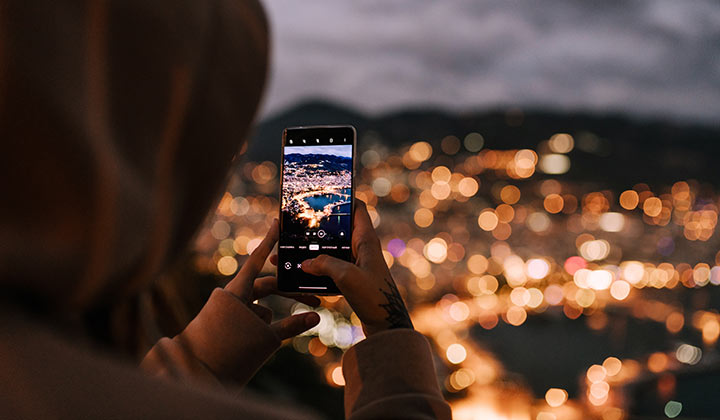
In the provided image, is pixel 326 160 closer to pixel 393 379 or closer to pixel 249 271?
pixel 249 271

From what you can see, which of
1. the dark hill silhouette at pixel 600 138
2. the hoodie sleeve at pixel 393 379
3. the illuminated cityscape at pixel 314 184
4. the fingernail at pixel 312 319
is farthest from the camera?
the dark hill silhouette at pixel 600 138

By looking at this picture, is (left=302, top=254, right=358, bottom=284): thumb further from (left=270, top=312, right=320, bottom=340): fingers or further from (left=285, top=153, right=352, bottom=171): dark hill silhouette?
(left=285, top=153, right=352, bottom=171): dark hill silhouette

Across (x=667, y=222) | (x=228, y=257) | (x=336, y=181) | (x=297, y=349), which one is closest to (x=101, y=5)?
(x=336, y=181)

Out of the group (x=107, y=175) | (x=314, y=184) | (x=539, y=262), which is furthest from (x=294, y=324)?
(x=539, y=262)

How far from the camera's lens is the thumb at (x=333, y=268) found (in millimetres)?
501

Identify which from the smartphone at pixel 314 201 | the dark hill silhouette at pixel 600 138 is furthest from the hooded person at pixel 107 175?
the dark hill silhouette at pixel 600 138

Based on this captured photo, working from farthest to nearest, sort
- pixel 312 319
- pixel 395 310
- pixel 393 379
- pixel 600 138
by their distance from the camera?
pixel 600 138 → pixel 312 319 → pixel 395 310 → pixel 393 379

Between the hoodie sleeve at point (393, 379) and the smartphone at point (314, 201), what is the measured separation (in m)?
0.22

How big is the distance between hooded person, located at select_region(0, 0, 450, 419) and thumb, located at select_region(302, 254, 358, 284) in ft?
0.57

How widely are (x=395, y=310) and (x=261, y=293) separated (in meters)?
0.23

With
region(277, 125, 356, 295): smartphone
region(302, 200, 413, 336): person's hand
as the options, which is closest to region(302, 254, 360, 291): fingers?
region(302, 200, 413, 336): person's hand

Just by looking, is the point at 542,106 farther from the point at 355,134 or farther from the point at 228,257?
the point at 355,134

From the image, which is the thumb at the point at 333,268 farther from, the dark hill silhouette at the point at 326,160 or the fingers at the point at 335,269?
the dark hill silhouette at the point at 326,160

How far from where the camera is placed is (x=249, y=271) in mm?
581
